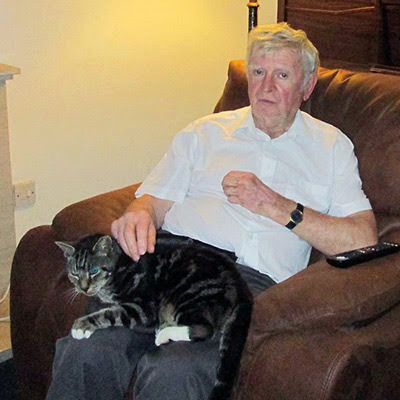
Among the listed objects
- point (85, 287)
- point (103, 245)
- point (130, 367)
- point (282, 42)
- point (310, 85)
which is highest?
point (282, 42)

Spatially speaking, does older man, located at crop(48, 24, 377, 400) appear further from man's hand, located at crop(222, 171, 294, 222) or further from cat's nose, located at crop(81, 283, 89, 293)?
cat's nose, located at crop(81, 283, 89, 293)

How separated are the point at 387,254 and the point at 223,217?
46 centimetres

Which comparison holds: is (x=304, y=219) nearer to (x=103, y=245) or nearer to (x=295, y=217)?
(x=295, y=217)

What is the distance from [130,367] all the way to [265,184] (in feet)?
2.11

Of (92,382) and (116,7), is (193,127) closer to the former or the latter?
(92,382)

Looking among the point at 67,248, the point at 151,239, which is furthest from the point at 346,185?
the point at 67,248

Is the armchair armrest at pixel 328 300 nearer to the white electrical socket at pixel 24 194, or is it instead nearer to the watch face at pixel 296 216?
the watch face at pixel 296 216

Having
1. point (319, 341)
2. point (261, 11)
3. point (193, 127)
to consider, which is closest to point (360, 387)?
point (319, 341)

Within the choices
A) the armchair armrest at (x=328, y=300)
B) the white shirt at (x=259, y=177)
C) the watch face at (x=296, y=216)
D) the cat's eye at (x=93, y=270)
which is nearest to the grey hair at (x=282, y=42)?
the white shirt at (x=259, y=177)

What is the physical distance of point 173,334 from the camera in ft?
5.62

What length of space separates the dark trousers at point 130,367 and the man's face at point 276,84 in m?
0.71

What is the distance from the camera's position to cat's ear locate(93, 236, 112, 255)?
1851mm

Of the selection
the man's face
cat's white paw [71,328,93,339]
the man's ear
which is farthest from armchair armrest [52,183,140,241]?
the man's ear

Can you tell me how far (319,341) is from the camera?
1.58 metres
